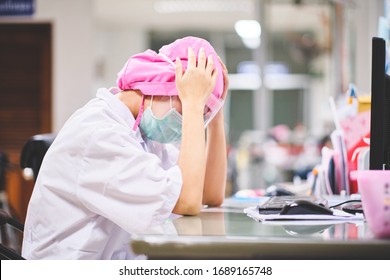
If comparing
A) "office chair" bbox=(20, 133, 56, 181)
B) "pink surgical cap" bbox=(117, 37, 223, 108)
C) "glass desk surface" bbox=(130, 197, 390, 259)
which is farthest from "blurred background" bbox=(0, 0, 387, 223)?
"glass desk surface" bbox=(130, 197, 390, 259)

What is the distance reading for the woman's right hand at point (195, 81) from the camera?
5.17ft

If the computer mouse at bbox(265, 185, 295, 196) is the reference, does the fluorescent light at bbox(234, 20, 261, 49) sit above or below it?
above

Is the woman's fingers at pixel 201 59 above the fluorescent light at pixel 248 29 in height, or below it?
below

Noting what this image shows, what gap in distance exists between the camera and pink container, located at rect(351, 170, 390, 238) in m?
1.19

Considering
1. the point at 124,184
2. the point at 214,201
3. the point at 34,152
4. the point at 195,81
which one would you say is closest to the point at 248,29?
the point at 34,152

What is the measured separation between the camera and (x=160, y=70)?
1.63 m

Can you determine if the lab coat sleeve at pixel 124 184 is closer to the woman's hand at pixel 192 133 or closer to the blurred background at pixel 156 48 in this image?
the woman's hand at pixel 192 133

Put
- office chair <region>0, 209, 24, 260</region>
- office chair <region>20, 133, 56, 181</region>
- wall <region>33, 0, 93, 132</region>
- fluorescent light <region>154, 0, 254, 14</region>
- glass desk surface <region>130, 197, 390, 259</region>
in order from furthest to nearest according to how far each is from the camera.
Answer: fluorescent light <region>154, 0, 254, 14</region>, wall <region>33, 0, 93, 132</region>, office chair <region>20, 133, 56, 181</region>, office chair <region>0, 209, 24, 260</region>, glass desk surface <region>130, 197, 390, 259</region>

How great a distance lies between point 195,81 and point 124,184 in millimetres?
331

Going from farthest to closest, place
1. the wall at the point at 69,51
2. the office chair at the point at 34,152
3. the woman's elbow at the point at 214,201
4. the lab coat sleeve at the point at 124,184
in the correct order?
the wall at the point at 69,51
the office chair at the point at 34,152
the woman's elbow at the point at 214,201
the lab coat sleeve at the point at 124,184

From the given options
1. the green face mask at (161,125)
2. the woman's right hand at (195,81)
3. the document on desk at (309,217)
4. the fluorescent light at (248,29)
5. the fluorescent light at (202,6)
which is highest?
the fluorescent light at (202,6)

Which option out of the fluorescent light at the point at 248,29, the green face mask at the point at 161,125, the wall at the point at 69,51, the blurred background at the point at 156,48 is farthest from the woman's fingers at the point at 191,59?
the fluorescent light at the point at 248,29

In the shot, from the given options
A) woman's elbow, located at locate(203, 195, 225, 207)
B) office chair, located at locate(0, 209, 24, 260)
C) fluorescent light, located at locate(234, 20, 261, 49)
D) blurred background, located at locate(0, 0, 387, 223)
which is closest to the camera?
office chair, located at locate(0, 209, 24, 260)

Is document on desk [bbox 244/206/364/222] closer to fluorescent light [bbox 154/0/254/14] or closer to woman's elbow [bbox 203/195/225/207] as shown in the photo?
woman's elbow [bbox 203/195/225/207]
